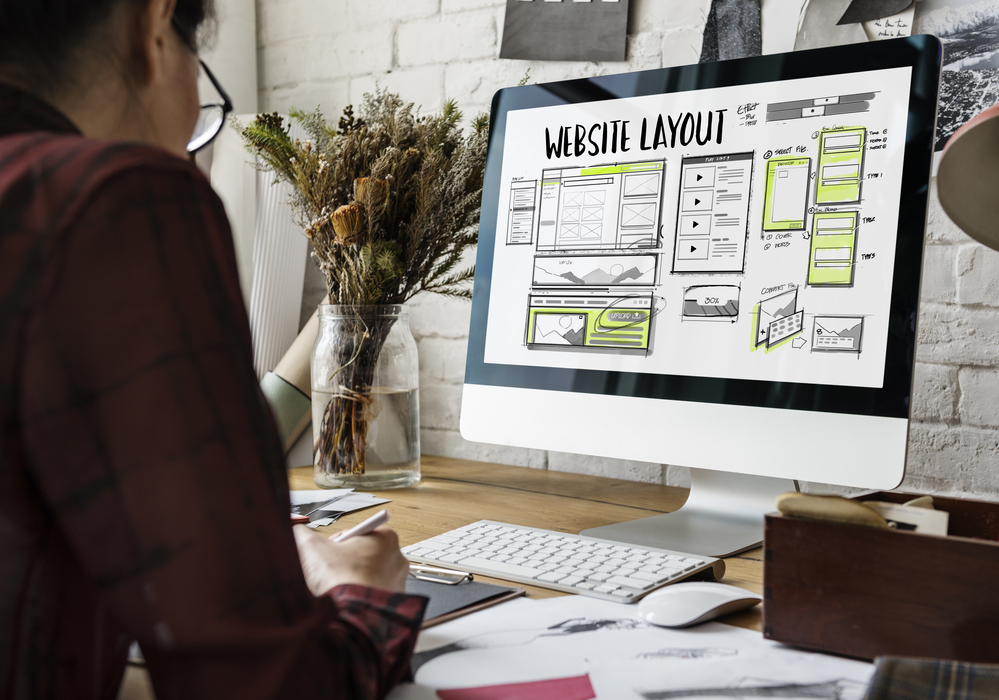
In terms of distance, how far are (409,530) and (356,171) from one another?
1.82 ft

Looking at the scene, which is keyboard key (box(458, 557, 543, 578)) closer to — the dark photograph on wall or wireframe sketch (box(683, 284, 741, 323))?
wireframe sketch (box(683, 284, 741, 323))

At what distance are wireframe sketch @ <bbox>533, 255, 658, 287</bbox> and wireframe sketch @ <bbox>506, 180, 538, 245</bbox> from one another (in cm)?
4

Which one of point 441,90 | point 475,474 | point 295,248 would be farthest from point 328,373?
point 441,90

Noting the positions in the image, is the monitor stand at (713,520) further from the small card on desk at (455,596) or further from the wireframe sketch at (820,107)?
the wireframe sketch at (820,107)

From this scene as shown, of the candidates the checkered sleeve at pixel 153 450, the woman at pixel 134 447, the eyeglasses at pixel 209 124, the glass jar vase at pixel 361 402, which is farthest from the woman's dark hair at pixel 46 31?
the glass jar vase at pixel 361 402

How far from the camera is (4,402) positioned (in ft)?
1.18

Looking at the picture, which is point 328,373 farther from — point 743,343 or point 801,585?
point 801,585

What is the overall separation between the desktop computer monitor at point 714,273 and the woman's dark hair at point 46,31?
647 millimetres

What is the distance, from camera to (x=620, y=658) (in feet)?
1.91

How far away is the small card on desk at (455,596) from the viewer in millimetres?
668

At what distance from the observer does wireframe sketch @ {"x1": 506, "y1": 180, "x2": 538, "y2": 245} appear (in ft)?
3.47

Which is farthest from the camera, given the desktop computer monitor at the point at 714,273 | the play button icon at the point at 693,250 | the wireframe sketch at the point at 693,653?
the play button icon at the point at 693,250

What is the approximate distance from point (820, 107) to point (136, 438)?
784mm

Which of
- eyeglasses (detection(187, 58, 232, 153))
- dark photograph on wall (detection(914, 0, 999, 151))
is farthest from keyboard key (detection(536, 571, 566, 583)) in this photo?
dark photograph on wall (detection(914, 0, 999, 151))
